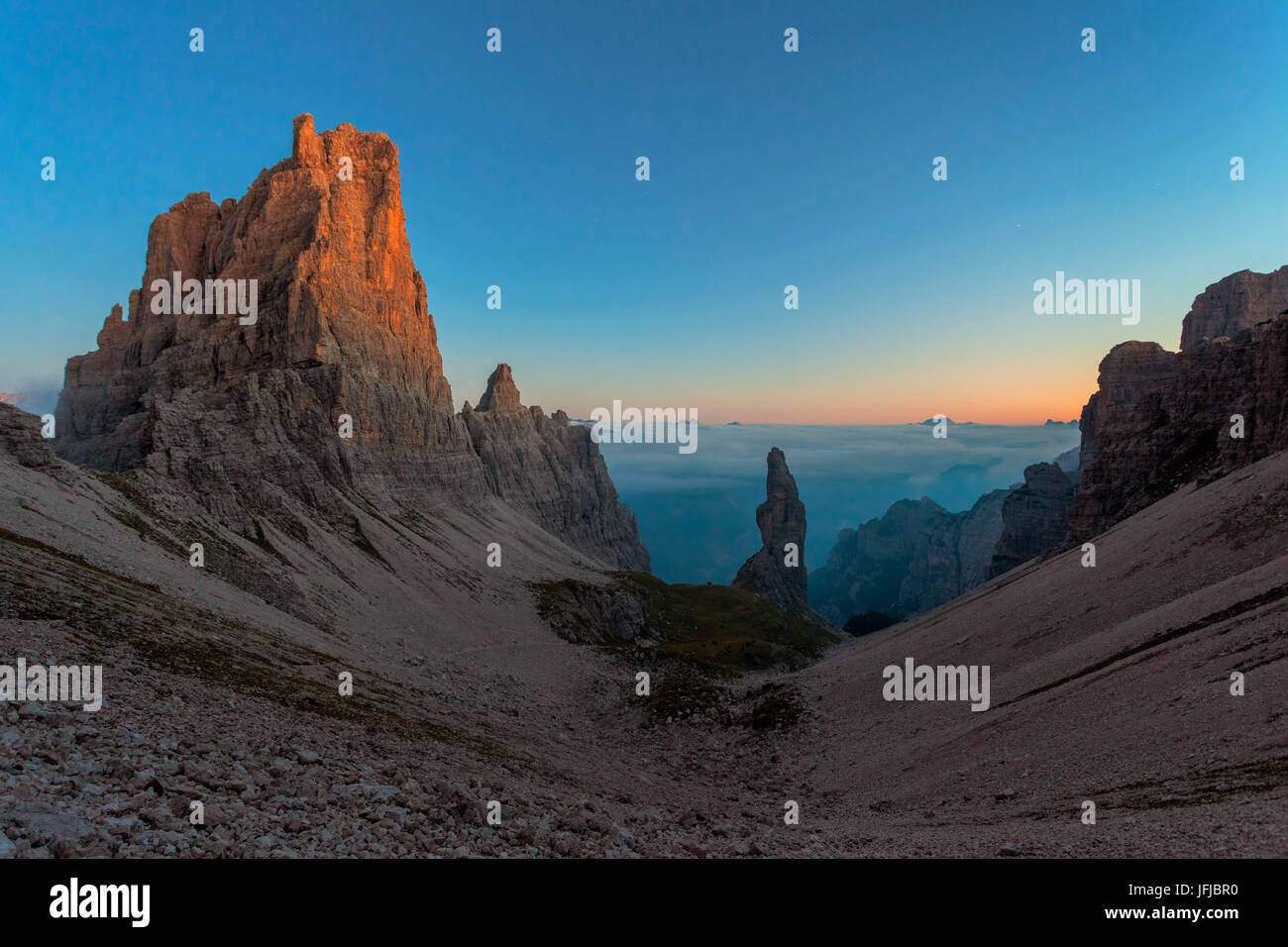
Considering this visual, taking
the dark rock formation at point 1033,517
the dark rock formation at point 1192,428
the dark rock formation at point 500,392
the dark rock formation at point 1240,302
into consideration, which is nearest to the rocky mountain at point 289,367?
the dark rock formation at point 500,392

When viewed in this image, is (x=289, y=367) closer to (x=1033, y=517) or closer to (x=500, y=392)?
(x=500, y=392)

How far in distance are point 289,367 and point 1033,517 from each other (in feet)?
532

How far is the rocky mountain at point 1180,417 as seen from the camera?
2603 inches

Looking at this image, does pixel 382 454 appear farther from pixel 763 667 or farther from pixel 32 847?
pixel 32 847

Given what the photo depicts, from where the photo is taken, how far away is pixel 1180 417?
287 ft

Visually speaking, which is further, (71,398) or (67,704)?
(71,398)

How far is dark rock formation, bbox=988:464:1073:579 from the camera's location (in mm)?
136875

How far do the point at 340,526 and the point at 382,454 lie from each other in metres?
29.4

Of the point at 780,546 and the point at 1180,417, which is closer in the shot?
the point at 1180,417

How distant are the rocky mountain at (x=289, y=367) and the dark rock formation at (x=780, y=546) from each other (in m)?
62.4

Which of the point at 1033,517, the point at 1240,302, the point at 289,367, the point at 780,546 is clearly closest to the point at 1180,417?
the point at 1033,517

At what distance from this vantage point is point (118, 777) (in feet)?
39.8

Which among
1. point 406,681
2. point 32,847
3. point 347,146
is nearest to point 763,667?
point 406,681

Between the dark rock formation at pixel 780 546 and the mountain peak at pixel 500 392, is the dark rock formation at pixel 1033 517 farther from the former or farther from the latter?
the mountain peak at pixel 500 392
